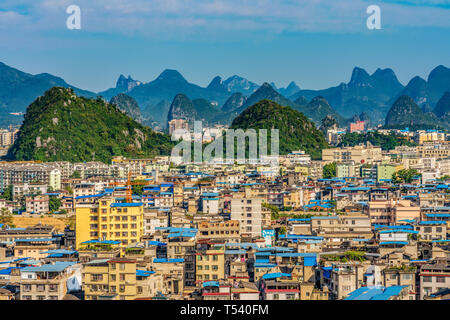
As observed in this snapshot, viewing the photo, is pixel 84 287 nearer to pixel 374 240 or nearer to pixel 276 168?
pixel 374 240

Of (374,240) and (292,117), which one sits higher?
(292,117)

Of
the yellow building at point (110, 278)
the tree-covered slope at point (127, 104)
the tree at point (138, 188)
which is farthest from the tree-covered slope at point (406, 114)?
the yellow building at point (110, 278)

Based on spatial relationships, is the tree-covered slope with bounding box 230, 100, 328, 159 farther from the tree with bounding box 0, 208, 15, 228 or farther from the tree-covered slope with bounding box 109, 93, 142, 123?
the tree-covered slope with bounding box 109, 93, 142, 123

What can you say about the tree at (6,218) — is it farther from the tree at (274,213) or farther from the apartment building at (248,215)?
the apartment building at (248,215)

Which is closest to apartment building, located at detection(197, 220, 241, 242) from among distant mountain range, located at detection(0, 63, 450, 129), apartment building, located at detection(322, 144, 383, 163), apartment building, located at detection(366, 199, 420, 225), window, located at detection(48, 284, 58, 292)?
apartment building, located at detection(366, 199, 420, 225)

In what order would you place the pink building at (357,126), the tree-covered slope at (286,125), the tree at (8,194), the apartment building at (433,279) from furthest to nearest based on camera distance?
the pink building at (357,126), the tree-covered slope at (286,125), the tree at (8,194), the apartment building at (433,279)
